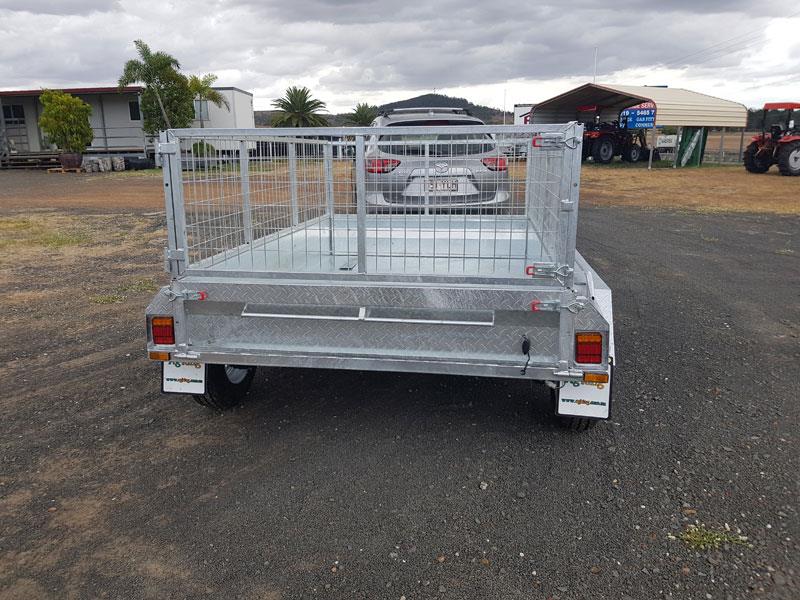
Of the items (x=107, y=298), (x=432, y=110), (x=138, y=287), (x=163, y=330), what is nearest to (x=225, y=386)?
(x=163, y=330)

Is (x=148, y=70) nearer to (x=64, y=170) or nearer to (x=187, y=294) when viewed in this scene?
(x=64, y=170)

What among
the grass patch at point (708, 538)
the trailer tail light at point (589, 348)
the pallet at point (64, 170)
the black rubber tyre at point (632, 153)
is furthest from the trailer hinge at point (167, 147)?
the black rubber tyre at point (632, 153)

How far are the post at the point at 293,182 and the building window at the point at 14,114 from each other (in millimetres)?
35777

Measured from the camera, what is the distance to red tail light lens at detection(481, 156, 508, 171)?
423cm

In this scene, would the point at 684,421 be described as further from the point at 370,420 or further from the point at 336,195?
the point at 336,195

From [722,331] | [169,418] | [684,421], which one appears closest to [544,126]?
[684,421]

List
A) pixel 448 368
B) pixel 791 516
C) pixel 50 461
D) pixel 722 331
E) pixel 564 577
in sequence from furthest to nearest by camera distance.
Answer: pixel 722 331 < pixel 50 461 < pixel 448 368 < pixel 791 516 < pixel 564 577

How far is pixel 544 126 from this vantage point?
2936 mm

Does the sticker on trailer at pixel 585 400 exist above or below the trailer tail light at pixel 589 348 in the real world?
below

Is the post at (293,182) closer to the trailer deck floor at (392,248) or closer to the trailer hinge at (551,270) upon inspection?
the trailer deck floor at (392,248)

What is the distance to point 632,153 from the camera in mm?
29078

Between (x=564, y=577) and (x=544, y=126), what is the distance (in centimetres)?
197

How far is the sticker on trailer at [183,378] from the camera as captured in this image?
143 inches

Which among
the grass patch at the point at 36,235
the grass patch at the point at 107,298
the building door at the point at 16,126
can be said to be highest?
the building door at the point at 16,126
